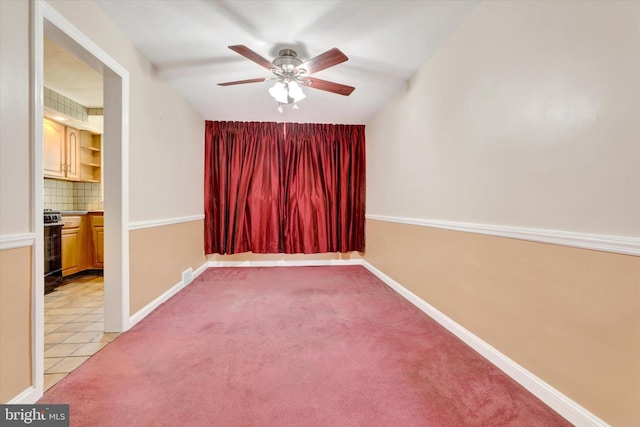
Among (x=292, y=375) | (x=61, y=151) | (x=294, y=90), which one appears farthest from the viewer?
(x=61, y=151)

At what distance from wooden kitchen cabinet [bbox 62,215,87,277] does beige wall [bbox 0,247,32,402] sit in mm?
2448

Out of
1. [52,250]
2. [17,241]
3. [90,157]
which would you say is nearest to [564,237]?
[17,241]

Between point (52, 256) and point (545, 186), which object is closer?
point (545, 186)

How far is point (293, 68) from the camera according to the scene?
220 cm

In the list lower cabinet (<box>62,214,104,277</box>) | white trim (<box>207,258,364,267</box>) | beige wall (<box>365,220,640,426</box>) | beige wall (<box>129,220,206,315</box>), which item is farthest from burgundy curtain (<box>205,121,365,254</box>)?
beige wall (<box>365,220,640,426</box>)

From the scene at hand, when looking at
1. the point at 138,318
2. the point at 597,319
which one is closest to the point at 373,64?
the point at 597,319

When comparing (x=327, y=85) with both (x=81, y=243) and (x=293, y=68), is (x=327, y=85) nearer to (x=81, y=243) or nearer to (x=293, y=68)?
(x=293, y=68)

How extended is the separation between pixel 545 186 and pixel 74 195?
5.20m

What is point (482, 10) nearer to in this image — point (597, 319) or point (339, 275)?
point (597, 319)

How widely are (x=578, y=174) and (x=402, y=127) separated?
190 centimetres

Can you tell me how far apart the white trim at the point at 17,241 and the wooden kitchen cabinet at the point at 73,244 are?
247cm

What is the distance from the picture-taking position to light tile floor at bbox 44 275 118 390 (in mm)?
1551

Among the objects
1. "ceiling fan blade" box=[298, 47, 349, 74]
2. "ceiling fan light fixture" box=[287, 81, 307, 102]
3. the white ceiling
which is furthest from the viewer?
"ceiling fan light fixture" box=[287, 81, 307, 102]

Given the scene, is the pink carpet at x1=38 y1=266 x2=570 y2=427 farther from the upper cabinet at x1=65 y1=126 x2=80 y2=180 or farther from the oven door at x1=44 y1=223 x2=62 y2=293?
the upper cabinet at x1=65 y1=126 x2=80 y2=180
